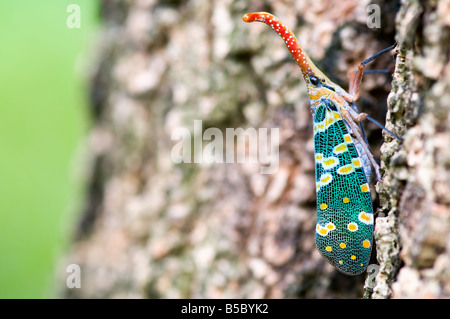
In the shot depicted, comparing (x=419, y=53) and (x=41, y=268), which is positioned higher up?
(x=419, y=53)

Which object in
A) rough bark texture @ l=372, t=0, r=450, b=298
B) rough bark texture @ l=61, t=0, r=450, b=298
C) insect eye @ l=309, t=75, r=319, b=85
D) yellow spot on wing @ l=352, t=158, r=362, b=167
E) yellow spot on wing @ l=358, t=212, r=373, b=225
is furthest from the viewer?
insect eye @ l=309, t=75, r=319, b=85

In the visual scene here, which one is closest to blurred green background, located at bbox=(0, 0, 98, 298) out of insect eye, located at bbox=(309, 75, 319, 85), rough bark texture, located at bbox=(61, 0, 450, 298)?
rough bark texture, located at bbox=(61, 0, 450, 298)

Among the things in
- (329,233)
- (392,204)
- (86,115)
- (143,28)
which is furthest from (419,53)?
(86,115)

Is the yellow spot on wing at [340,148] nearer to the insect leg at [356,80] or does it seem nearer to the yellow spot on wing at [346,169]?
the yellow spot on wing at [346,169]

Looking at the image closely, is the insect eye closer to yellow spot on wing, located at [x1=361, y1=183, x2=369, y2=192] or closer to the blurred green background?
yellow spot on wing, located at [x1=361, y1=183, x2=369, y2=192]

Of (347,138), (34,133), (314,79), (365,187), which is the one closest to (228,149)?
(314,79)

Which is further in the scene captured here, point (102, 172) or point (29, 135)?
point (29, 135)

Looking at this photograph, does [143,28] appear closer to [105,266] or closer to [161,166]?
[161,166]
